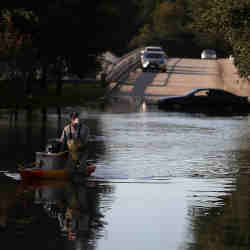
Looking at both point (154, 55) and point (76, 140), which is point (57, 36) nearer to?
point (154, 55)

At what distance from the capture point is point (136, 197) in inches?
691

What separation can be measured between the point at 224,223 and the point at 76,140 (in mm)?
6166

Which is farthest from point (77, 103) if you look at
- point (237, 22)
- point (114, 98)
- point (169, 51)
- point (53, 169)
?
point (169, 51)

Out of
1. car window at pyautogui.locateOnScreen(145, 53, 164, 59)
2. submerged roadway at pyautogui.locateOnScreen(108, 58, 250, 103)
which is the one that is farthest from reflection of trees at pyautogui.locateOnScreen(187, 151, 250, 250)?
car window at pyautogui.locateOnScreen(145, 53, 164, 59)

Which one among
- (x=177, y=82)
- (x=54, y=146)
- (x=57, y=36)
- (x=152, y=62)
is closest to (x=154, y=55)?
(x=152, y=62)

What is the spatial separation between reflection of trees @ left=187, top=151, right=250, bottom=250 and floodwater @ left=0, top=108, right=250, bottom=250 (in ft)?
0.04

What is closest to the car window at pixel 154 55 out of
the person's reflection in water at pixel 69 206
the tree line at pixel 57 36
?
the tree line at pixel 57 36

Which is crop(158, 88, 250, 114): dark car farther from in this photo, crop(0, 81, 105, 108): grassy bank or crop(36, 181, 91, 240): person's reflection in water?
crop(36, 181, 91, 240): person's reflection in water

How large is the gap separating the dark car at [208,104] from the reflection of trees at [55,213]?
3544 cm

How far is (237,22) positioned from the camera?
31.9 m

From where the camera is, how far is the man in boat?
20031 millimetres

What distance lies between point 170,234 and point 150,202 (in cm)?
350

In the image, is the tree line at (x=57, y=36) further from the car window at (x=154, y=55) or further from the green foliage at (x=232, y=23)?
the car window at (x=154, y=55)

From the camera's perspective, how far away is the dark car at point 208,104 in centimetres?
5495
